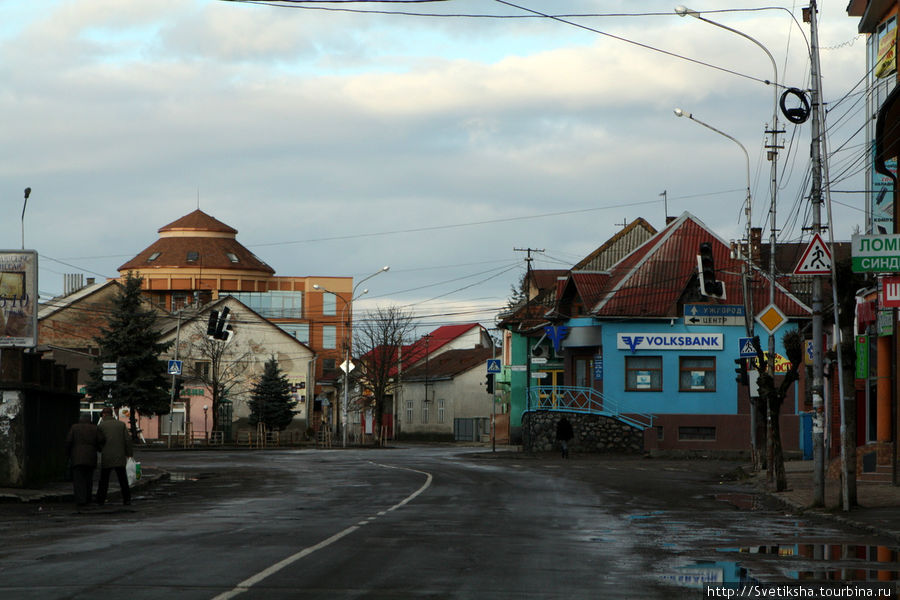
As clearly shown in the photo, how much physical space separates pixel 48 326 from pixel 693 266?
5297 cm

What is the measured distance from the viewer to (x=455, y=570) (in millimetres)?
10719

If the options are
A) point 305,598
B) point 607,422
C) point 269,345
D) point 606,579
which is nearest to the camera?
point 305,598

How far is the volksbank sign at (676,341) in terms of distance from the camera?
50656 millimetres

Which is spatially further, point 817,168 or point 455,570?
point 817,168

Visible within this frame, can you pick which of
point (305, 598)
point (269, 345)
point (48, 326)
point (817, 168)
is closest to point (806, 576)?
point (305, 598)

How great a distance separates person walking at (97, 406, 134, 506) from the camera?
20.2 m

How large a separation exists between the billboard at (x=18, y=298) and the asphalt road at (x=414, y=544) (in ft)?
12.8

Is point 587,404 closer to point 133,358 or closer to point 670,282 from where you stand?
point 670,282

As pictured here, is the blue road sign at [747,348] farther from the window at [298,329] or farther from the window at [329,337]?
the window at [329,337]

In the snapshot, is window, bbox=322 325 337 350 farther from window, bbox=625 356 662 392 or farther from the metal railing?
window, bbox=625 356 662 392

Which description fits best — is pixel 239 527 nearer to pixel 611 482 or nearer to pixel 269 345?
pixel 611 482

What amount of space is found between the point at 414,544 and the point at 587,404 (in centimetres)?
3912

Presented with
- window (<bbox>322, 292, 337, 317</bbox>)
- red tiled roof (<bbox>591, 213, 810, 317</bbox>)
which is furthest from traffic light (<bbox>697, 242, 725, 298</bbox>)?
window (<bbox>322, 292, 337, 317</bbox>)

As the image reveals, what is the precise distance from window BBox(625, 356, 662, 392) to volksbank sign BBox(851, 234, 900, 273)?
3436 cm
